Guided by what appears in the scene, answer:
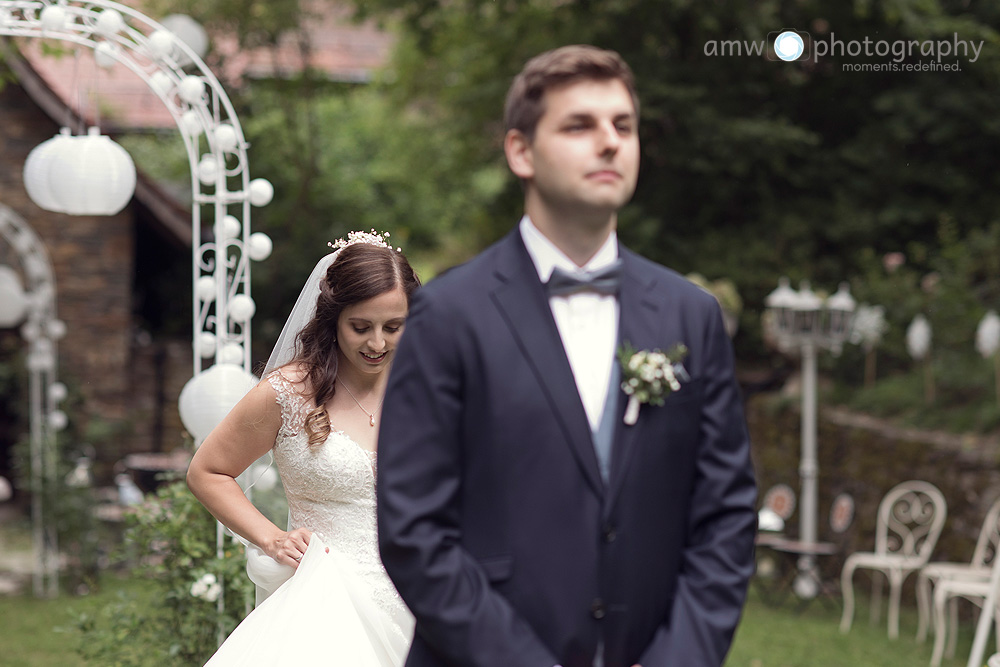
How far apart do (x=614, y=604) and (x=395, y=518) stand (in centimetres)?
39

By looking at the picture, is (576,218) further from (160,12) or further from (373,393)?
(160,12)

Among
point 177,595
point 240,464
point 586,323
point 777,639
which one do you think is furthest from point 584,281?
point 777,639

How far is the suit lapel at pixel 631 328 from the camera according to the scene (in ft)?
6.03

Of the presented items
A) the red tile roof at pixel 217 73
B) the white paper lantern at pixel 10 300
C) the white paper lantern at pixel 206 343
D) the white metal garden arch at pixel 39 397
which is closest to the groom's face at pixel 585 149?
the white paper lantern at pixel 206 343

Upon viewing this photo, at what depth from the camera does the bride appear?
299 cm

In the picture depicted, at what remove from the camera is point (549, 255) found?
1911 millimetres

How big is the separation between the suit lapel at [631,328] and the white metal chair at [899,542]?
731 cm

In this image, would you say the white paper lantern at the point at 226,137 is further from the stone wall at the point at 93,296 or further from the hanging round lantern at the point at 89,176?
the stone wall at the point at 93,296

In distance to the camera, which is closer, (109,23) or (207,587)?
(207,587)

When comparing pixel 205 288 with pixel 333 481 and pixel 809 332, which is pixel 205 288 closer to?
pixel 333 481

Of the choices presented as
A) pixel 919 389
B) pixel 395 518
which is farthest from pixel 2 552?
pixel 395 518

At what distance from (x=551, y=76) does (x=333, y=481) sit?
163 centimetres

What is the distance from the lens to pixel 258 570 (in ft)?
10.7

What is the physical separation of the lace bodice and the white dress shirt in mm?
1380
